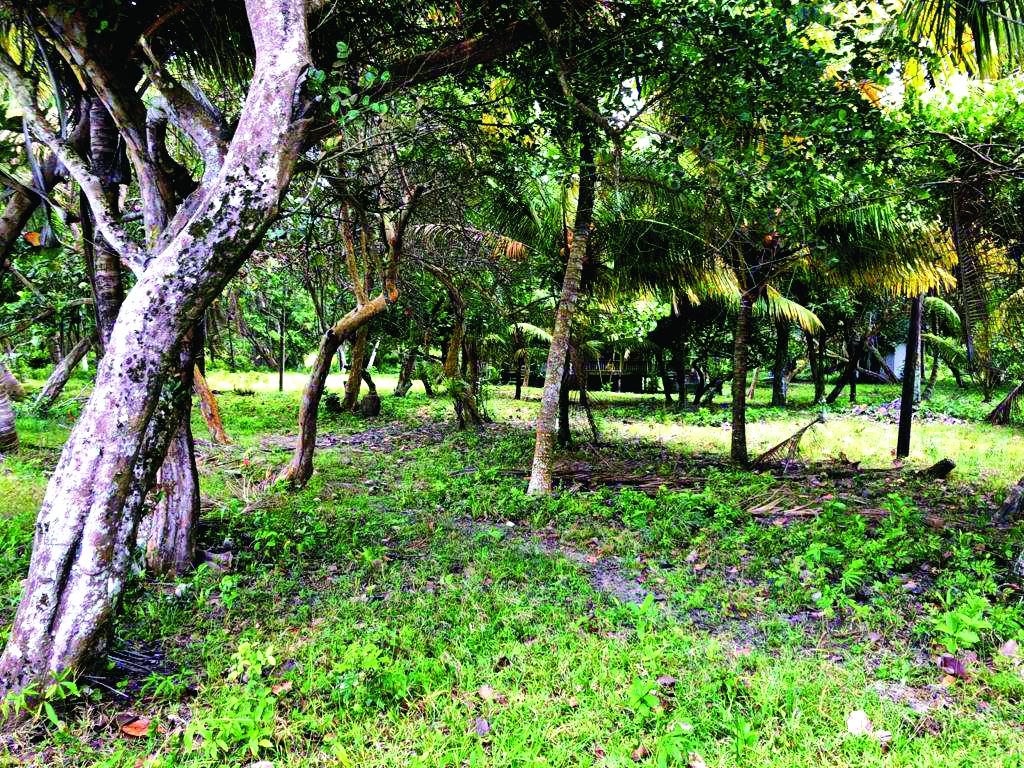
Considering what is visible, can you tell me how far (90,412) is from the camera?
124 inches

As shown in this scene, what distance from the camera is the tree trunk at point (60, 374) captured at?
10.4 meters

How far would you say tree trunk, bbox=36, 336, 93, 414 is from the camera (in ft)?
34.2

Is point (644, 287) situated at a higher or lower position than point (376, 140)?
lower

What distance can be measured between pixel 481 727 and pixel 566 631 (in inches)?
41.5

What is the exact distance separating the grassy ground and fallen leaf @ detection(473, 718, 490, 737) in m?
0.01

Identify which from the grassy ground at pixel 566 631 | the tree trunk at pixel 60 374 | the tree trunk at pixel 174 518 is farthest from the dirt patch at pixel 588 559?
the tree trunk at pixel 60 374

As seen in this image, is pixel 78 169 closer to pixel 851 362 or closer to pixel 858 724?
pixel 858 724

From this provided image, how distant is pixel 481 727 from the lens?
2.91 m

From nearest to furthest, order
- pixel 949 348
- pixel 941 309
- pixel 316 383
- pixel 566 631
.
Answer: pixel 566 631 < pixel 316 383 < pixel 949 348 < pixel 941 309

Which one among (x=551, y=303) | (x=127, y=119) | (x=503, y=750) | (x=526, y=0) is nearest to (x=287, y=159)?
(x=127, y=119)

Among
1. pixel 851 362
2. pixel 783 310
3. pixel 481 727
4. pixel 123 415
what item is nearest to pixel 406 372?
pixel 783 310

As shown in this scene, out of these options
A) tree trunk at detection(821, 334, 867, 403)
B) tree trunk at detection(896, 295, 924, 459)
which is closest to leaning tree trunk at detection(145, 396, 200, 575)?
tree trunk at detection(896, 295, 924, 459)

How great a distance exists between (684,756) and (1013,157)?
500cm

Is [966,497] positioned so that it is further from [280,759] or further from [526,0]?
[280,759]
